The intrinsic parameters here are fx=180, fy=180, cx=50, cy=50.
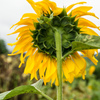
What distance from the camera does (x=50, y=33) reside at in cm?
63

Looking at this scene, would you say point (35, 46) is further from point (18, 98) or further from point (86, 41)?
point (18, 98)

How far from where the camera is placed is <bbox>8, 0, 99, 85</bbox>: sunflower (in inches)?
Result: 24.6

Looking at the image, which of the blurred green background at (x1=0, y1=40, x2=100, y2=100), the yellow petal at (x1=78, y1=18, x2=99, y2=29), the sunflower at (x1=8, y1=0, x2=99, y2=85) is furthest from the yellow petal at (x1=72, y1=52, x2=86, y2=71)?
the blurred green background at (x1=0, y1=40, x2=100, y2=100)

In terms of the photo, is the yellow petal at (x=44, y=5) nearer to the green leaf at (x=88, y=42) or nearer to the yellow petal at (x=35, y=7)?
the yellow petal at (x=35, y=7)

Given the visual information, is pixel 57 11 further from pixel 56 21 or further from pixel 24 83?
pixel 24 83

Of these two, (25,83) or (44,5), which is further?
(25,83)

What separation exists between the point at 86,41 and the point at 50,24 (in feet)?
0.54

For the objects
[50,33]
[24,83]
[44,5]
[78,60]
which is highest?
[44,5]

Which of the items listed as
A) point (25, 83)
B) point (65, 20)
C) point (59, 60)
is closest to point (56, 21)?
point (65, 20)

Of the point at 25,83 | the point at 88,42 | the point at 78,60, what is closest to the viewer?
the point at 88,42

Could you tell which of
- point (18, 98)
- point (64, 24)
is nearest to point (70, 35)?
point (64, 24)

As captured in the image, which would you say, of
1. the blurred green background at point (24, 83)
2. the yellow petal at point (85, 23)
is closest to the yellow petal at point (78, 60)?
the yellow petal at point (85, 23)

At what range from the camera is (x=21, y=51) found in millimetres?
732

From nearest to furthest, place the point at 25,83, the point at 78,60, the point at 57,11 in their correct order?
the point at 57,11
the point at 78,60
the point at 25,83
